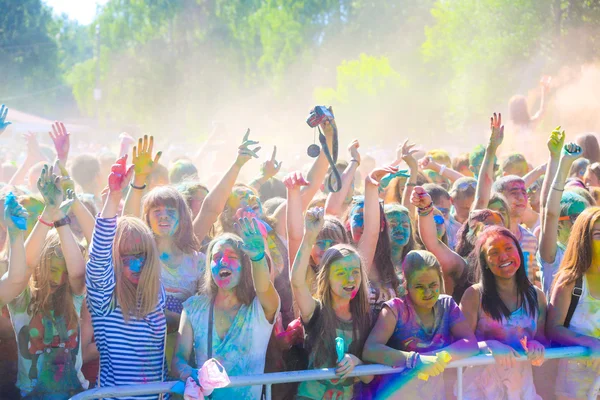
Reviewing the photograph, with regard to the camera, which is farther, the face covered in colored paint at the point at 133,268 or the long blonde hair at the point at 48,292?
the long blonde hair at the point at 48,292

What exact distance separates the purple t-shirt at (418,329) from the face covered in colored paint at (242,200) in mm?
1328

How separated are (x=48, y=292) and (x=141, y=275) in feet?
1.89

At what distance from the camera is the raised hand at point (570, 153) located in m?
4.44

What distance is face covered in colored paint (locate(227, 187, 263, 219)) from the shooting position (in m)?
4.71

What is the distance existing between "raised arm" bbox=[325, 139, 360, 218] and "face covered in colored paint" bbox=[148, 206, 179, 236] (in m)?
1.24

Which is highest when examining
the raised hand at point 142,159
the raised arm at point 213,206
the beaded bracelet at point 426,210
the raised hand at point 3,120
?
the raised hand at point 3,120

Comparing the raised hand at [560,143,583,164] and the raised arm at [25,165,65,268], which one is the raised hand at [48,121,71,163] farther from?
the raised hand at [560,143,583,164]

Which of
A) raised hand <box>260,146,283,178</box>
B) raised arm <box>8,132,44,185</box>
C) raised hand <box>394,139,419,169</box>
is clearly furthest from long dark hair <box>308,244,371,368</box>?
raised arm <box>8,132,44,185</box>

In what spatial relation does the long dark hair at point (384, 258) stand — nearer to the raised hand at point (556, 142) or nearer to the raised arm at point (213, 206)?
the raised arm at point (213, 206)

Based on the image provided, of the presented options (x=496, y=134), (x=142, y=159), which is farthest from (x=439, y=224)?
(x=142, y=159)

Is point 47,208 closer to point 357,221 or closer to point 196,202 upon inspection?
point 196,202

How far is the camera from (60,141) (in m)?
5.50

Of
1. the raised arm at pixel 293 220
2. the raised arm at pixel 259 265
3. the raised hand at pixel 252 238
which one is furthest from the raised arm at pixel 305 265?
the raised arm at pixel 293 220

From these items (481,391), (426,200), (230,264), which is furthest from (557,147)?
(230,264)
